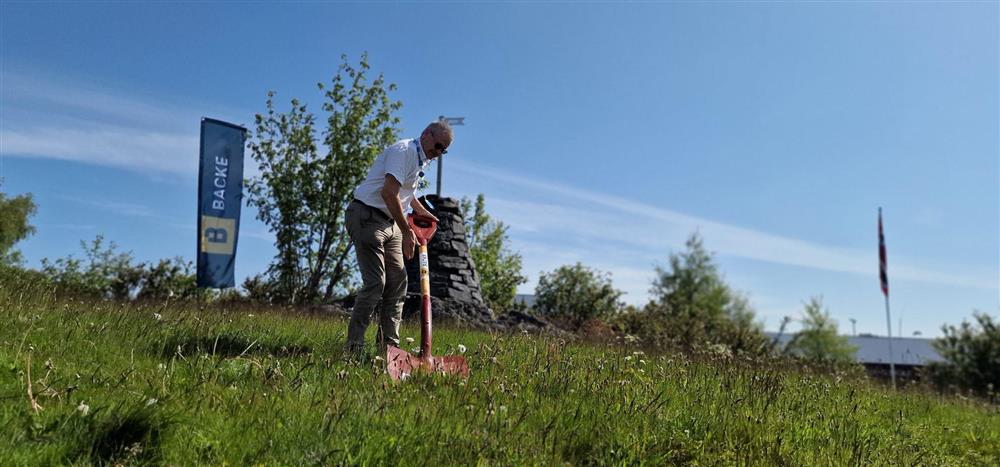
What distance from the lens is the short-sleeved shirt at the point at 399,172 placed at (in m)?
5.29

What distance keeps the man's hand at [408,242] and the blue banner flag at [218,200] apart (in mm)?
11534

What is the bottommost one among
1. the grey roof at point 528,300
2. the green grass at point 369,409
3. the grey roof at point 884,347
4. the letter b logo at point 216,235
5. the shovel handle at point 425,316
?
the grey roof at point 884,347

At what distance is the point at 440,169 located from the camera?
80.8 ft

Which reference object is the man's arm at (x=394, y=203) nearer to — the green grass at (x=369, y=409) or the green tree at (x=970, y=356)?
the green grass at (x=369, y=409)

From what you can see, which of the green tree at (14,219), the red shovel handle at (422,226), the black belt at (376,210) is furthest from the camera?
the green tree at (14,219)

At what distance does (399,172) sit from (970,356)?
29077 millimetres

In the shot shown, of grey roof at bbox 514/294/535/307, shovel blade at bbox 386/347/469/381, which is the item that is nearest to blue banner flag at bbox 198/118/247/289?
grey roof at bbox 514/294/535/307

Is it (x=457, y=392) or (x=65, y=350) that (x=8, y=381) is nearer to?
(x=65, y=350)

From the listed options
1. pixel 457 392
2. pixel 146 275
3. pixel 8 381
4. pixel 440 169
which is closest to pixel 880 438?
pixel 457 392

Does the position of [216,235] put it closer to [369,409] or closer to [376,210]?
[376,210]

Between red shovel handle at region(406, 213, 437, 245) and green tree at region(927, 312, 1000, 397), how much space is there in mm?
26499

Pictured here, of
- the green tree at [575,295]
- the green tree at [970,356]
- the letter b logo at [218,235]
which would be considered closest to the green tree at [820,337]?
the green tree at [970,356]

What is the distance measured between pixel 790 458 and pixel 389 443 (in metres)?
2.55

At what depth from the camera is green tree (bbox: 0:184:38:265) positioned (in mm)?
31516
